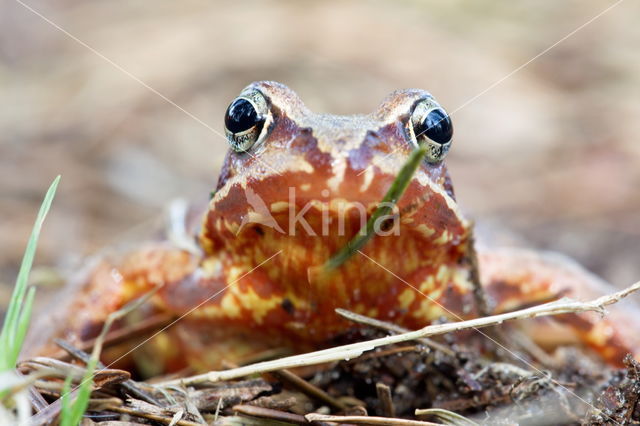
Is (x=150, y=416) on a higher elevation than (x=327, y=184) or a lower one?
lower

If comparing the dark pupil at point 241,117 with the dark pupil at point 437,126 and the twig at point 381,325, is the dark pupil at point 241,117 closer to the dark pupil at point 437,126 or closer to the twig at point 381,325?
the dark pupil at point 437,126

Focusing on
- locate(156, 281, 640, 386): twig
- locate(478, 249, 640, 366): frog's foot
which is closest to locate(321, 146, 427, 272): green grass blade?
locate(156, 281, 640, 386): twig

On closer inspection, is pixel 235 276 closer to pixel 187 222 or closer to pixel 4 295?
pixel 187 222

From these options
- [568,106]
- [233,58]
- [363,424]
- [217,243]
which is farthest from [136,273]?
[568,106]

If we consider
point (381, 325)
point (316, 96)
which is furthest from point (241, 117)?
point (316, 96)

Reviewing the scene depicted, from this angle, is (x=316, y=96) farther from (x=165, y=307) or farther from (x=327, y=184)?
(x=327, y=184)

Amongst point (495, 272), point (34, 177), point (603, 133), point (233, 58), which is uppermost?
point (233, 58)

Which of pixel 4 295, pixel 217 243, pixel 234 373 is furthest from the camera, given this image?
pixel 4 295
